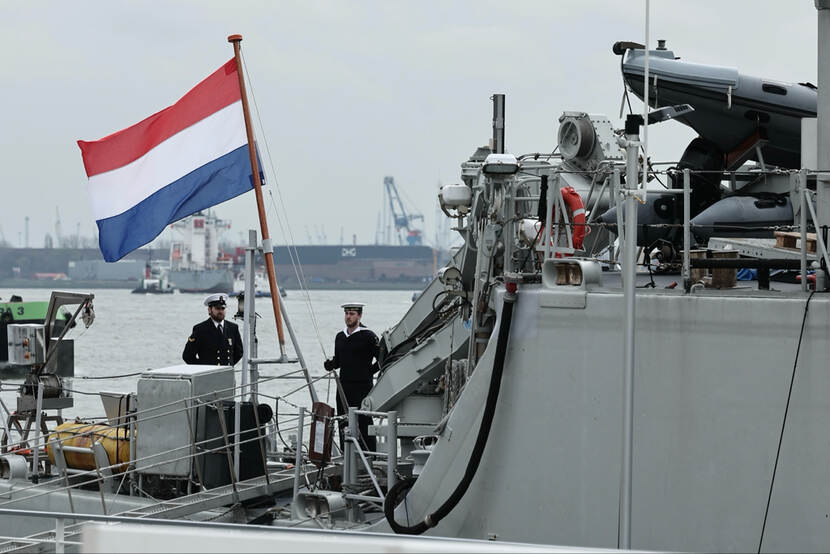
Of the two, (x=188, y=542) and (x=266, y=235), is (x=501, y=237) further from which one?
(x=188, y=542)

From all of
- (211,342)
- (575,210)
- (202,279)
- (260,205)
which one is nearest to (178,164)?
(260,205)

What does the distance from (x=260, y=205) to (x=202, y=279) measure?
143m

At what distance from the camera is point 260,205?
10672mm

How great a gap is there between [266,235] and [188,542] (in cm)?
691

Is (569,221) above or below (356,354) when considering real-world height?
above

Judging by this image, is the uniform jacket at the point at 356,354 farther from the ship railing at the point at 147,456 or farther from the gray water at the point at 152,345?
the ship railing at the point at 147,456

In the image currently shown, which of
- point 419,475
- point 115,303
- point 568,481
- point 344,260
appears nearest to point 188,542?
point 568,481

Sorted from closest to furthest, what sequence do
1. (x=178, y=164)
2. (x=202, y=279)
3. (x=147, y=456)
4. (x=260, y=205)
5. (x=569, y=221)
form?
1. (x=569, y=221)
2. (x=147, y=456)
3. (x=260, y=205)
4. (x=178, y=164)
5. (x=202, y=279)

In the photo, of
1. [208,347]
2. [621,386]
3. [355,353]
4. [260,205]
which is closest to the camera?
[621,386]

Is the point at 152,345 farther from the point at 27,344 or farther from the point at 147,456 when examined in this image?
the point at 147,456

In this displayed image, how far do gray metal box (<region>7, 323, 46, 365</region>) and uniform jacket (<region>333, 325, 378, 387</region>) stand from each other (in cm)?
323

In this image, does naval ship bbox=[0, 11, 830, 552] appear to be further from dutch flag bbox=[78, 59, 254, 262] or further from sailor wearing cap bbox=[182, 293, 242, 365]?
sailor wearing cap bbox=[182, 293, 242, 365]

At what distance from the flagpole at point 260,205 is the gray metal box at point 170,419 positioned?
0.78 metres

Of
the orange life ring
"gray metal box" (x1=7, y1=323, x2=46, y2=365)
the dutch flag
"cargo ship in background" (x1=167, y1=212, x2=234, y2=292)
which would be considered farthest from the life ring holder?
"cargo ship in background" (x1=167, y1=212, x2=234, y2=292)
